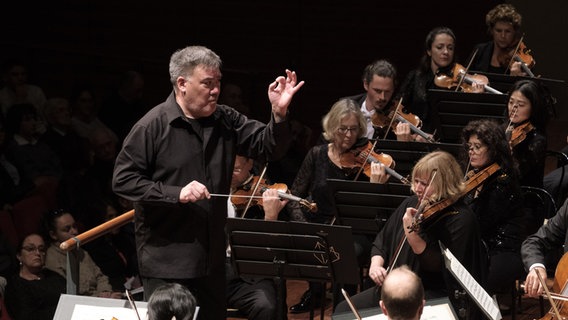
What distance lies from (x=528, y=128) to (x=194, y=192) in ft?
9.28

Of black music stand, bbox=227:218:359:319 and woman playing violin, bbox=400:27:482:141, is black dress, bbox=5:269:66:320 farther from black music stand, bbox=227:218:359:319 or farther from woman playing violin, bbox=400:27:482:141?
woman playing violin, bbox=400:27:482:141

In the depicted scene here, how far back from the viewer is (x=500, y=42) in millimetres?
6926

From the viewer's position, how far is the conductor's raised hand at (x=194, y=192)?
369 centimetres

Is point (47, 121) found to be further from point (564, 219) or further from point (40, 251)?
point (564, 219)

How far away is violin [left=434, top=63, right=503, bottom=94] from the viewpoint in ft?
21.6

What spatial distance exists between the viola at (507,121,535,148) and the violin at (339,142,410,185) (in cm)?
76

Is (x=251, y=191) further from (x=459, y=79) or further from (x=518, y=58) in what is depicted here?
(x=518, y=58)

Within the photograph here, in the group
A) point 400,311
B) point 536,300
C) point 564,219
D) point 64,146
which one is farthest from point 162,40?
point 400,311

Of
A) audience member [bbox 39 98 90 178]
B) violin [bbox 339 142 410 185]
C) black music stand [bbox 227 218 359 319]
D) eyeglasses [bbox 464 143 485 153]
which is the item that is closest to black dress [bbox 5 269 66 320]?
black music stand [bbox 227 218 359 319]

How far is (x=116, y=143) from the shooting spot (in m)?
7.53

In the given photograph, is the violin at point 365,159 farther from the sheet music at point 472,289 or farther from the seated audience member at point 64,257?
the sheet music at point 472,289

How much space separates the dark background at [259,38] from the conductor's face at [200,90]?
16.5ft

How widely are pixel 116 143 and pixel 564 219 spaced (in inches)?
157

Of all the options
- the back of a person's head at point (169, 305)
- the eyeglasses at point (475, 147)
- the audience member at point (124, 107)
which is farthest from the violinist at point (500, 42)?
the back of a person's head at point (169, 305)
